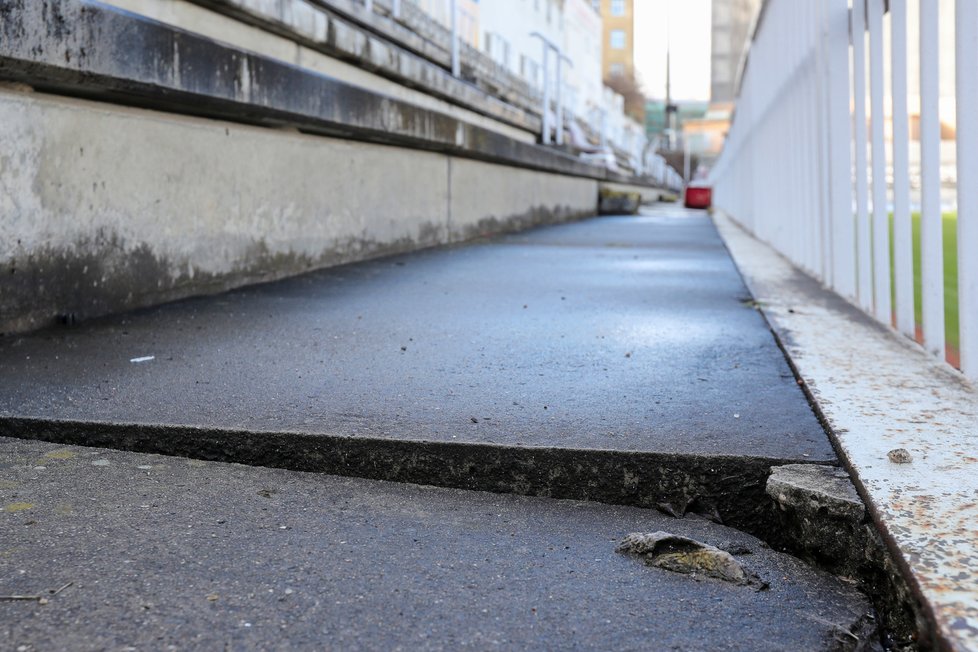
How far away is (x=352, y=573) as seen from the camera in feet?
5.24

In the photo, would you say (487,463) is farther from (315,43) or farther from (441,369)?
(315,43)

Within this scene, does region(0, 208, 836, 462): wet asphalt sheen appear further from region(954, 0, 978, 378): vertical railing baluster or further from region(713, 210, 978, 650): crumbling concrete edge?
region(954, 0, 978, 378): vertical railing baluster

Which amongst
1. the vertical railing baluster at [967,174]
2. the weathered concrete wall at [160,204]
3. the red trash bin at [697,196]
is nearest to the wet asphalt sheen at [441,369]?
the weathered concrete wall at [160,204]

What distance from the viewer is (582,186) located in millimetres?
16156

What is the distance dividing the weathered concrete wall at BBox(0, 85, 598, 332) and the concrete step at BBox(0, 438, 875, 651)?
1.40 m

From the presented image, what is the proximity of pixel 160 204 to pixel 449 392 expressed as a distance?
6.43 feet

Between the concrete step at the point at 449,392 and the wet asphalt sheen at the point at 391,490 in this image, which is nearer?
the wet asphalt sheen at the point at 391,490

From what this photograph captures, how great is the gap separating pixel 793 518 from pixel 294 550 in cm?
90

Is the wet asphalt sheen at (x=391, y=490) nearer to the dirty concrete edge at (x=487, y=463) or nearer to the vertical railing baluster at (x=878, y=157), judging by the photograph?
the dirty concrete edge at (x=487, y=463)

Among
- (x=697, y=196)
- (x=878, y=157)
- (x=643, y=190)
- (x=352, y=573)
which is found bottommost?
(x=352, y=573)

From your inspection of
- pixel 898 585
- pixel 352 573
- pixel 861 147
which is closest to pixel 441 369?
pixel 352 573

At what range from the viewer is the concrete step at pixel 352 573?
4.56 feet

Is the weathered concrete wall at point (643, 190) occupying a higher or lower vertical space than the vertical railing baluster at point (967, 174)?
higher

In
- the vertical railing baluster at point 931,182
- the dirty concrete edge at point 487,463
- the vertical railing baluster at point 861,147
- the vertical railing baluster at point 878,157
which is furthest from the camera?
the vertical railing baluster at point 861,147
